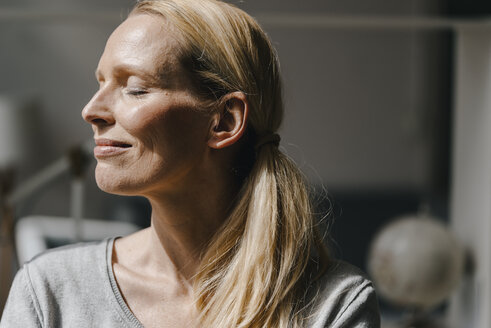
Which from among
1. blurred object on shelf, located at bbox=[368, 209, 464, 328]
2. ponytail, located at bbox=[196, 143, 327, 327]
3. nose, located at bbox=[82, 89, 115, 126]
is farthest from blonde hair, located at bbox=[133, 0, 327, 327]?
blurred object on shelf, located at bbox=[368, 209, 464, 328]

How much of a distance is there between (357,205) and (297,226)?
2.37 m

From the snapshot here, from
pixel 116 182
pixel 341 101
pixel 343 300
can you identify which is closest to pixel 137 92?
pixel 116 182

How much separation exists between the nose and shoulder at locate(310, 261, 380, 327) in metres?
0.41

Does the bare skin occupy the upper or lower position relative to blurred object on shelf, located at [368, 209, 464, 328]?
upper

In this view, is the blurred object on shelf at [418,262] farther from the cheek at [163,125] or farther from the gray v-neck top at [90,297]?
the cheek at [163,125]

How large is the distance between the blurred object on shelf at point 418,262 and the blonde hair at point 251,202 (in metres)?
1.37

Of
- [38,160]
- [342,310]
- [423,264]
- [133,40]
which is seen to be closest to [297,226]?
[342,310]

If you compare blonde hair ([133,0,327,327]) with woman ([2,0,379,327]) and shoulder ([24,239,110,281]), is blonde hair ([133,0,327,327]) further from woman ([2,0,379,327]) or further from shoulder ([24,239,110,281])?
shoulder ([24,239,110,281])

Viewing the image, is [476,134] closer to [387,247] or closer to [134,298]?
[387,247]

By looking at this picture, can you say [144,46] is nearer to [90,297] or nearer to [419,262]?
[90,297]

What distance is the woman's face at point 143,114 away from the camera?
1048 millimetres

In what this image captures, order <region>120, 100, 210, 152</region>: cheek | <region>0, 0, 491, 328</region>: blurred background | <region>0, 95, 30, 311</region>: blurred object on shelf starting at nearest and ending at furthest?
1. <region>120, 100, 210, 152</region>: cheek
2. <region>0, 95, 30, 311</region>: blurred object on shelf
3. <region>0, 0, 491, 328</region>: blurred background

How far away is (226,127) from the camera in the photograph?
112cm

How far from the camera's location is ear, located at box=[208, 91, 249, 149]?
3.61 feet
